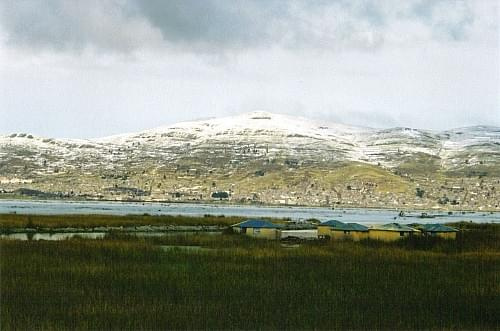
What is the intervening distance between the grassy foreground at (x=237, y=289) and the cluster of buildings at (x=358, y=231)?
13586 millimetres

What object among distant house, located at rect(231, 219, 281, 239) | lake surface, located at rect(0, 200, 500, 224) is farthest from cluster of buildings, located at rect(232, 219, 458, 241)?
lake surface, located at rect(0, 200, 500, 224)

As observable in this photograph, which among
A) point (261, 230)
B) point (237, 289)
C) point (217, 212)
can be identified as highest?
point (217, 212)

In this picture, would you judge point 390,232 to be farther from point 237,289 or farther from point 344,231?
point 237,289

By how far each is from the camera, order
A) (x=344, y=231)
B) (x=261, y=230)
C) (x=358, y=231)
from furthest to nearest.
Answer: (x=261, y=230), (x=344, y=231), (x=358, y=231)

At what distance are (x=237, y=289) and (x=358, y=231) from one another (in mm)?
28858

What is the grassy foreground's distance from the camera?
1767cm

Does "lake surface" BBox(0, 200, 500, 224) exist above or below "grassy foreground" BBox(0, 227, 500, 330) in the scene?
above

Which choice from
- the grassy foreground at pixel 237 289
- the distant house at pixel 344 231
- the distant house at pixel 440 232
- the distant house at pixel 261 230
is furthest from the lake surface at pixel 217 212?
the grassy foreground at pixel 237 289

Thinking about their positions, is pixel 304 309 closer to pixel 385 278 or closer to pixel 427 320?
pixel 427 320

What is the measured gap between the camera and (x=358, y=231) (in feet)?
163

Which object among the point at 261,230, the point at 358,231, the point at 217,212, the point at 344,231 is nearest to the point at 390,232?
the point at 358,231

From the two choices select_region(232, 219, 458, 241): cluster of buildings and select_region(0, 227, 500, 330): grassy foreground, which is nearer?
select_region(0, 227, 500, 330): grassy foreground

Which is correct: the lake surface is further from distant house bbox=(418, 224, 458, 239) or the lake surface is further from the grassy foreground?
the grassy foreground

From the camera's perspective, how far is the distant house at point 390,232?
4766 centimetres
